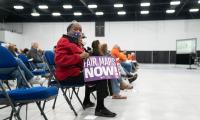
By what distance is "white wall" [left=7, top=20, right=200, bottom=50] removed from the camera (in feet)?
71.7

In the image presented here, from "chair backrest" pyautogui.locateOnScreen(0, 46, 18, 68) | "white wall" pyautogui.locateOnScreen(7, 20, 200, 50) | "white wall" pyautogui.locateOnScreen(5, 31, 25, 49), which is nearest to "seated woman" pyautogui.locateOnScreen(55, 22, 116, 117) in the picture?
"chair backrest" pyautogui.locateOnScreen(0, 46, 18, 68)

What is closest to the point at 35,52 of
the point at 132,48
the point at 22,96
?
the point at 22,96

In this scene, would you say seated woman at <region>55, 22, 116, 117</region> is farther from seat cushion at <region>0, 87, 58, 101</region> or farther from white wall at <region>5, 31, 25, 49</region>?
white wall at <region>5, 31, 25, 49</region>

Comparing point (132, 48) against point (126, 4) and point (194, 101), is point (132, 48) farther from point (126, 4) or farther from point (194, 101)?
point (194, 101)

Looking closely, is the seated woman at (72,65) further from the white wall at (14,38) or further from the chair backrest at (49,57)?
the white wall at (14,38)

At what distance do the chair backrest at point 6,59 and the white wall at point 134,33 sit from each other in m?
20.2

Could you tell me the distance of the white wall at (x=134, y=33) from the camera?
21859mm

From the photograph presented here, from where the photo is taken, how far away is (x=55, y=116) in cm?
349

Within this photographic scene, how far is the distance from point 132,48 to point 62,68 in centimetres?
1919

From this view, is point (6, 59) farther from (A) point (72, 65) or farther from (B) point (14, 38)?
(B) point (14, 38)

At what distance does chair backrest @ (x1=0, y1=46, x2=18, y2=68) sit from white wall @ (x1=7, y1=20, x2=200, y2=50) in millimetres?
20223

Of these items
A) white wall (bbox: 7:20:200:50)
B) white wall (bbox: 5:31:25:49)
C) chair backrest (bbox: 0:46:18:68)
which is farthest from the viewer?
white wall (bbox: 7:20:200:50)

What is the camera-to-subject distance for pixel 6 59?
243 centimetres

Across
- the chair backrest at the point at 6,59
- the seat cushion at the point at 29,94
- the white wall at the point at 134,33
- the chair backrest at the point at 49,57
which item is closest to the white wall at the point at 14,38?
the white wall at the point at 134,33
